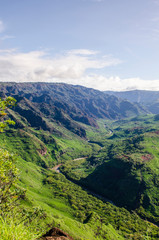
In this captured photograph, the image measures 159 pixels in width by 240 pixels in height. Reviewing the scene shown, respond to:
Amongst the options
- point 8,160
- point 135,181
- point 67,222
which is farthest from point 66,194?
point 8,160

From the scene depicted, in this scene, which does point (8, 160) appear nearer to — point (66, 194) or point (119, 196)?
point (66, 194)

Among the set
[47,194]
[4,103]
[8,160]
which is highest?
[4,103]

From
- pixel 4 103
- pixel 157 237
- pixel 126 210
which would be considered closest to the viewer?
pixel 4 103

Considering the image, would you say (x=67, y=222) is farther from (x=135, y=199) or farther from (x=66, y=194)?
(x=135, y=199)

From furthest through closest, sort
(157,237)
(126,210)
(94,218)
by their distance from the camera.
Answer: (126,210) → (94,218) → (157,237)

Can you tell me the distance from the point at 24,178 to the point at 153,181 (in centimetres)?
16367

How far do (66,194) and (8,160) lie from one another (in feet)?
606

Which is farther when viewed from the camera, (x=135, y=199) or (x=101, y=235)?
(x=135, y=199)

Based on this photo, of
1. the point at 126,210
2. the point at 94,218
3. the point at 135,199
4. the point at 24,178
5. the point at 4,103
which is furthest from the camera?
the point at 24,178

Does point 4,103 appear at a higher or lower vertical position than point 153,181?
higher

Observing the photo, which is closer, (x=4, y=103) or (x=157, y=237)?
(x=4, y=103)

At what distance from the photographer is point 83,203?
550 feet

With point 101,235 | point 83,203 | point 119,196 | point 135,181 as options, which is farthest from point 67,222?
point 135,181

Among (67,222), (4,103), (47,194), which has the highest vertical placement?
(4,103)
